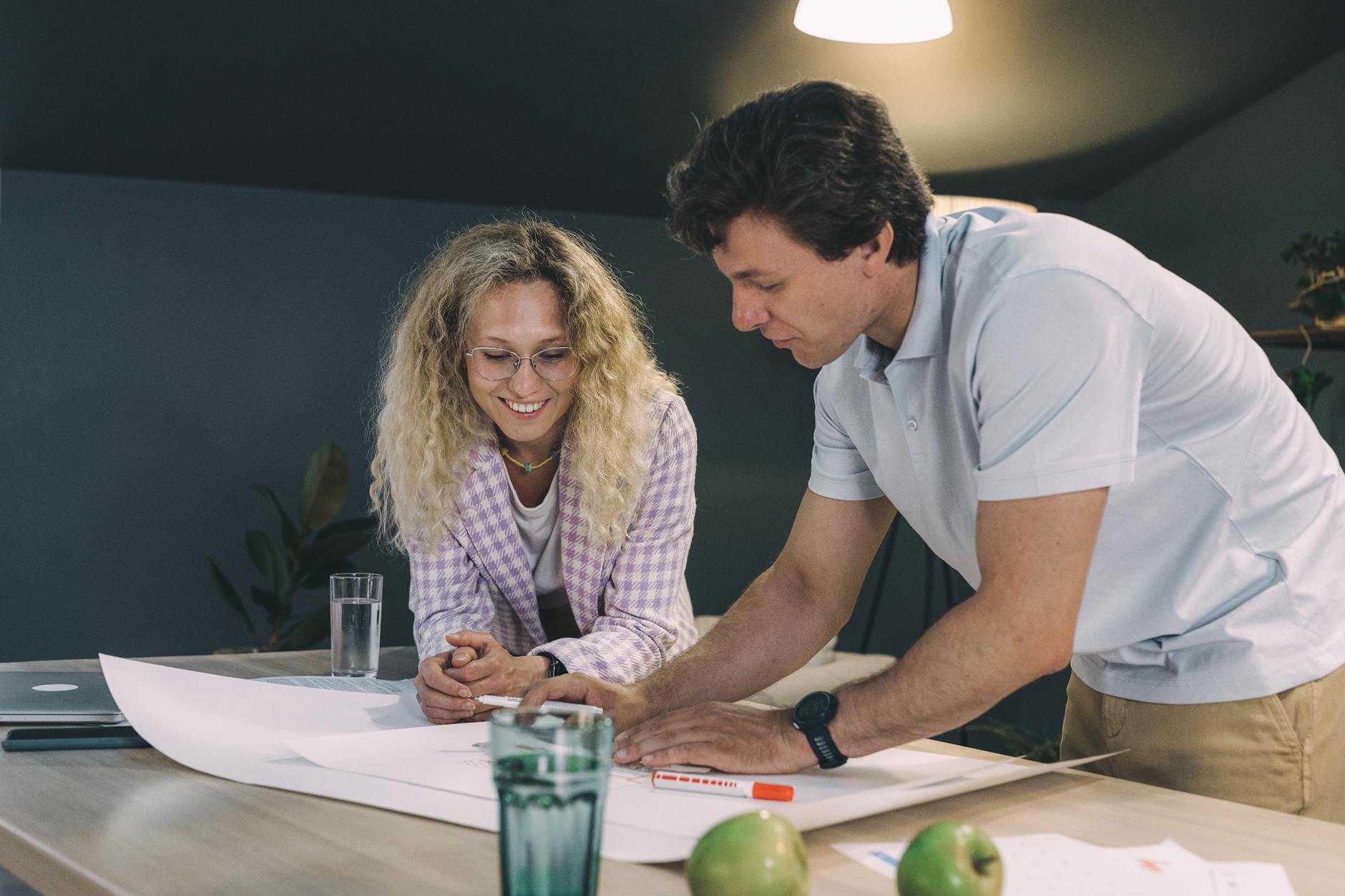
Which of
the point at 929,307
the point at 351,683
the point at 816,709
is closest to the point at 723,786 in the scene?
the point at 816,709

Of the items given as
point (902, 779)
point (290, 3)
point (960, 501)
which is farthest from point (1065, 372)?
point (290, 3)

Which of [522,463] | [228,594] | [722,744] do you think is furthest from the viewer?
[228,594]

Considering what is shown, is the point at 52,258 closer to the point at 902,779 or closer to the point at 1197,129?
the point at 902,779

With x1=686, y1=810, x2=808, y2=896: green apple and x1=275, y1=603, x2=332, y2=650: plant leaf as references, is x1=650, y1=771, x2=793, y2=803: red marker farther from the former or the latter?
x1=275, y1=603, x2=332, y2=650: plant leaf

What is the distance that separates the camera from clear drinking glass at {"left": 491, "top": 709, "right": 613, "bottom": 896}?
2.25 ft

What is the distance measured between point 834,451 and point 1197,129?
11.4 feet

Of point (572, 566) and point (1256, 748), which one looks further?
point (572, 566)

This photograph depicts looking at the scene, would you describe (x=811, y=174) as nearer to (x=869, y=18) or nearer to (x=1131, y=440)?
(x=1131, y=440)

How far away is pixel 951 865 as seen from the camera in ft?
2.32

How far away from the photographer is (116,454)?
383 centimetres

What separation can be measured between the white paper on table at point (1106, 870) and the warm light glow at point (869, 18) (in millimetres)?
1640

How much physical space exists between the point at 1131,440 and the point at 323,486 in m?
3.01

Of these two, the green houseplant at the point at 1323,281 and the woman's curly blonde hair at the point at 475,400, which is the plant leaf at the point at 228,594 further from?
the green houseplant at the point at 1323,281

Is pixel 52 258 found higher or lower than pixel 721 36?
lower
